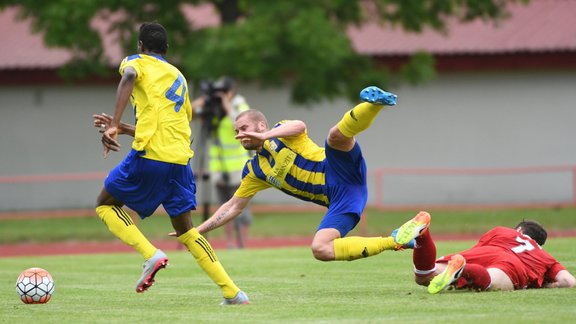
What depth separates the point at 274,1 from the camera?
2158 centimetres

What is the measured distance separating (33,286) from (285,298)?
2.14m

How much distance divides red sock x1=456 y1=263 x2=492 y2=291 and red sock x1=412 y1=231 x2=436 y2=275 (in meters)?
0.32

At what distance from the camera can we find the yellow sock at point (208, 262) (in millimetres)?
8836

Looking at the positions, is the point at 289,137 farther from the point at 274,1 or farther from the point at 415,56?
the point at 415,56

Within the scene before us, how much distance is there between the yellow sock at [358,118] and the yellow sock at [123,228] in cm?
188

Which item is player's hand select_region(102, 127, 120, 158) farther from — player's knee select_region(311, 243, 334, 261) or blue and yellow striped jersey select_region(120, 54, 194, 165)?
player's knee select_region(311, 243, 334, 261)

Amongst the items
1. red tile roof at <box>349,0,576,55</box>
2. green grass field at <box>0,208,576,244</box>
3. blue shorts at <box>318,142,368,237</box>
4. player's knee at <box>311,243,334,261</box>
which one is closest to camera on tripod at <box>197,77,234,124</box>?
green grass field at <box>0,208,576,244</box>

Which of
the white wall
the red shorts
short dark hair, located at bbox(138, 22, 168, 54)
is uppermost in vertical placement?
short dark hair, located at bbox(138, 22, 168, 54)

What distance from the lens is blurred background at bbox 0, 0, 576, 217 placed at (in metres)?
22.8

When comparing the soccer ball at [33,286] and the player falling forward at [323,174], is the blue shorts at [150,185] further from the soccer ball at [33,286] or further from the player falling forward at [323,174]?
the soccer ball at [33,286]

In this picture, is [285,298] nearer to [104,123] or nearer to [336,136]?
→ [336,136]

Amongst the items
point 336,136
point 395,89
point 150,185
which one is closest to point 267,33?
point 395,89

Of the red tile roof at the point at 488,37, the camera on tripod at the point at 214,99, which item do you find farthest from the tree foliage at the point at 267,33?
the red tile roof at the point at 488,37

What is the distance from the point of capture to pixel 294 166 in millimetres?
9820
